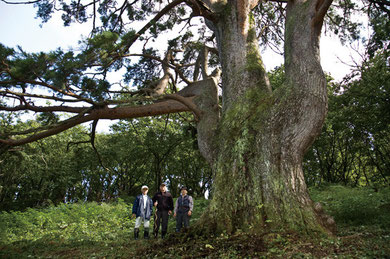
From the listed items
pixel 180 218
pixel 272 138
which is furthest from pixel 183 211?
pixel 272 138

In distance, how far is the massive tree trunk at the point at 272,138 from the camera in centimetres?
434

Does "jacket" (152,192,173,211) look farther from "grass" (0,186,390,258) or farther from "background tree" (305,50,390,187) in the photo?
"background tree" (305,50,390,187)

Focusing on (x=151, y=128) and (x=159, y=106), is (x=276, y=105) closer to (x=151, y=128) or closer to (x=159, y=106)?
(x=159, y=106)

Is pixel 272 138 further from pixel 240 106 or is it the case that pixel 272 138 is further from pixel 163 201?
pixel 163 201

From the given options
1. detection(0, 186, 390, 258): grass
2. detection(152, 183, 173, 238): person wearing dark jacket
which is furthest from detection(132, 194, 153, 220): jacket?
detection(0, 186, 390, 258): grass

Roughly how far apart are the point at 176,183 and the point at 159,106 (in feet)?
64.7

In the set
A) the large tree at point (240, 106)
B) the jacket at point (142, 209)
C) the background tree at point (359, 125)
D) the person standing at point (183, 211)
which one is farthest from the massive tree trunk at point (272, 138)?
the background tree at point (359, 125)

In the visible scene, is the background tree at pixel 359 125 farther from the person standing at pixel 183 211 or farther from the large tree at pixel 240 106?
the person standing at pixel 183 211

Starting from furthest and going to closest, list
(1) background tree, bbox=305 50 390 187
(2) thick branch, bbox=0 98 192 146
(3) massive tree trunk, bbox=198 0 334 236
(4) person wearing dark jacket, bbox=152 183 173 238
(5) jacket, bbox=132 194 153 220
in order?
(1) background tree, bbox=305 50 390 187 → (5) jacket, bbox=132 194 153 220 → (4) person wearing dark jacket, bbox=152 183 173 238 → (2) thick branch, bbox=0 98 192 146 → (3) massive tree trunk, bbox=198 0 334 236

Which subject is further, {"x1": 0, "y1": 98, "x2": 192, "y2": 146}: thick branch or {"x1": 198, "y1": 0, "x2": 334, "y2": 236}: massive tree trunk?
{"x1": 0, "y1": 98, "x2": 192, "y2": 146}: thick branch

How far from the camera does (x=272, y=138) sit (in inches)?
194

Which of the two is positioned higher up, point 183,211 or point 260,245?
point 183,211

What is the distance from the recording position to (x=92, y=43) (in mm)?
5270

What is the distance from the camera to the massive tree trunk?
4.34 m
